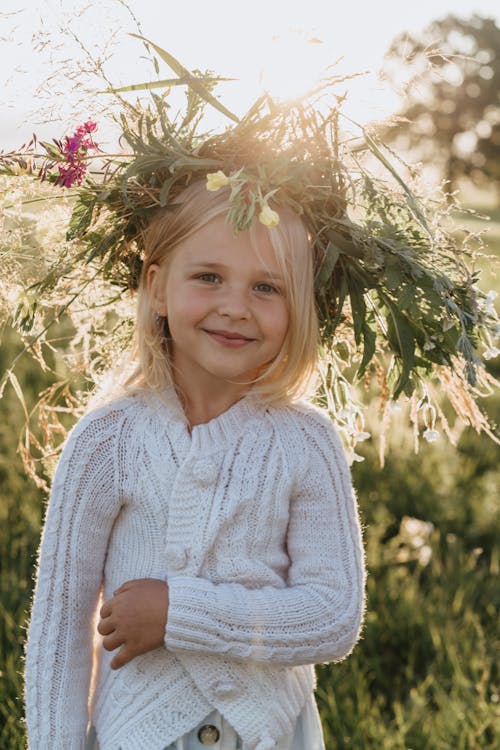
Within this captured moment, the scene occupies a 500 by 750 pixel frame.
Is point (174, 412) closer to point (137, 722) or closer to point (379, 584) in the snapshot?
point (137, 722)

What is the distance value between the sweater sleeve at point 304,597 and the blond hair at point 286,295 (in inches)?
5.9

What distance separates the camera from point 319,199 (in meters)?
2.34

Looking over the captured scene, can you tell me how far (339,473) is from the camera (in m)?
2.44

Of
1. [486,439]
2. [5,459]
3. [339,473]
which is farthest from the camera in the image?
[486,439]

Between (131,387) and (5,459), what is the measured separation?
339cm

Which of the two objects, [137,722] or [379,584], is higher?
[137,722]

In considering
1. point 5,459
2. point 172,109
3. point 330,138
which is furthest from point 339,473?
point 5,459

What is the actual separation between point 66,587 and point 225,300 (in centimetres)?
78

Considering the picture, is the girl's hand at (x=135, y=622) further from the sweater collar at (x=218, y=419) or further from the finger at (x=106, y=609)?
the sweater collar at (x=218, y=419)

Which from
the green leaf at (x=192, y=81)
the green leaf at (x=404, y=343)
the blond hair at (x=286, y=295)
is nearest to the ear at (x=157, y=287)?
the blond hair at (x=286, y=295)

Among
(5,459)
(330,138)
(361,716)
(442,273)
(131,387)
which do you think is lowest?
(361,716)

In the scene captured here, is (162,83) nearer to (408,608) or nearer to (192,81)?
(192,81)

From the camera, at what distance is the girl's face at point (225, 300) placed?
232 centimetres

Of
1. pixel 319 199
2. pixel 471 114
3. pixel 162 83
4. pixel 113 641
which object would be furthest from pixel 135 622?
pixel 471 114
